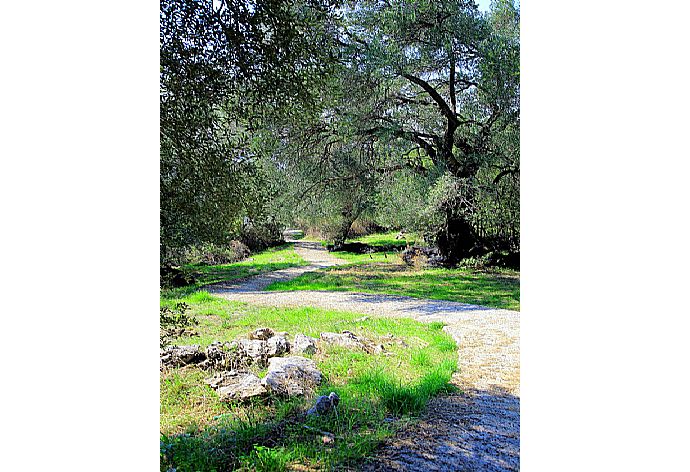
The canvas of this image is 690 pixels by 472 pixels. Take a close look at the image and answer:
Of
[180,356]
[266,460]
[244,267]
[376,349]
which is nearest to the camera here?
[266,460]

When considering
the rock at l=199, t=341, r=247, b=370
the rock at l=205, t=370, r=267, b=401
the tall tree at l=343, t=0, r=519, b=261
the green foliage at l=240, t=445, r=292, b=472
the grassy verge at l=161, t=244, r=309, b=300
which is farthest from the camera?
the tall tree at l=343, t=0, r=519, b=261

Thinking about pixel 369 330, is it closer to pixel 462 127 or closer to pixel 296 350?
pixel 296 350

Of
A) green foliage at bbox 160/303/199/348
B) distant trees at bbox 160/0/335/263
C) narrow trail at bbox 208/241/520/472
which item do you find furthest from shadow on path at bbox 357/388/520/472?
distant trees at bbox 160/0/335/263

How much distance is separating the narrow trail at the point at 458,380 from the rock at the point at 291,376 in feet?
1.17

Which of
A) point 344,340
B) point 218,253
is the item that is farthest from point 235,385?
point 218,253

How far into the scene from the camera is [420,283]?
342cm

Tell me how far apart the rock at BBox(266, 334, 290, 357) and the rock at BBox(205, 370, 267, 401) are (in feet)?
0.54

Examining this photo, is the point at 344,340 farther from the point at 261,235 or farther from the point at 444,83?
the point at 444,83

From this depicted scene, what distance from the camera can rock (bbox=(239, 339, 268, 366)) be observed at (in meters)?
3.12

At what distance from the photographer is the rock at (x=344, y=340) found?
3.20 meters

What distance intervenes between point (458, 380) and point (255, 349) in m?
1.08

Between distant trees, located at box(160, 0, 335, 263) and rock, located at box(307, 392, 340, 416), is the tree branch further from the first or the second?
rock, located at box(307, 392, 340, 416)
